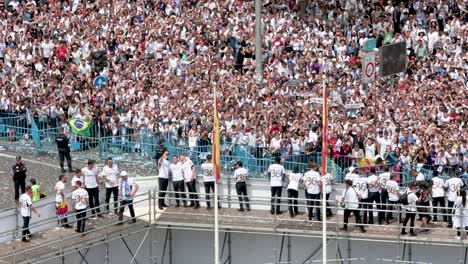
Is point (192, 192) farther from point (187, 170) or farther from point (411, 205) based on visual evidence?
point (411, 205)

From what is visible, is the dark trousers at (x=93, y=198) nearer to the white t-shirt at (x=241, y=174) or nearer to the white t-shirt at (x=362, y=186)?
the white t-shirt at (x=241, y=174)

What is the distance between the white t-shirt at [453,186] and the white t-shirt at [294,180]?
4367 millimetres

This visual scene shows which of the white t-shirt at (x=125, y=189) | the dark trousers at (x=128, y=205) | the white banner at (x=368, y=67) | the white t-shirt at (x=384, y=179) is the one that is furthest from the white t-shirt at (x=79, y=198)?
the white banner at (x=368, y=67)

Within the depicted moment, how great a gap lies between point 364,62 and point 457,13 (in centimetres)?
667

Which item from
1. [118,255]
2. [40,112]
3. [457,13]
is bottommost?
[118,255]

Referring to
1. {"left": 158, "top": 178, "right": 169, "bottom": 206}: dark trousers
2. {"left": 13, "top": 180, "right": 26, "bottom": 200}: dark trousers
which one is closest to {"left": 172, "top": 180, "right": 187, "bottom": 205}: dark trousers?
{"left": 158, "top": 178, "right": 169, "bottom": 206}: dark trousers

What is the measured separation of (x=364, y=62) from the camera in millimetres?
52875

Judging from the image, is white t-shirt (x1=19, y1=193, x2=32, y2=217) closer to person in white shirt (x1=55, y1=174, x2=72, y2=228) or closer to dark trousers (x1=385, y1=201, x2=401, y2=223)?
person in white shirt (x1=55, y1=174, x2=72, y2=228)

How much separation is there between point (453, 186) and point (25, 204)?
39.7 feet

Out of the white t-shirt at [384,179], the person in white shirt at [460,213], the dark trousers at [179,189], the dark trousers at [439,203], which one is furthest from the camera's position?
the dark trousers at [179,189]

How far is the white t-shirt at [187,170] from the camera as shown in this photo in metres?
48.3

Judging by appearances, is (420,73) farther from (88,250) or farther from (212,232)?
(88,250)

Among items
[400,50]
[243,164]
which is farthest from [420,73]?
[243,164]

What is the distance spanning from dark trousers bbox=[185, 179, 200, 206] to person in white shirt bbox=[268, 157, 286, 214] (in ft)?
7.56
